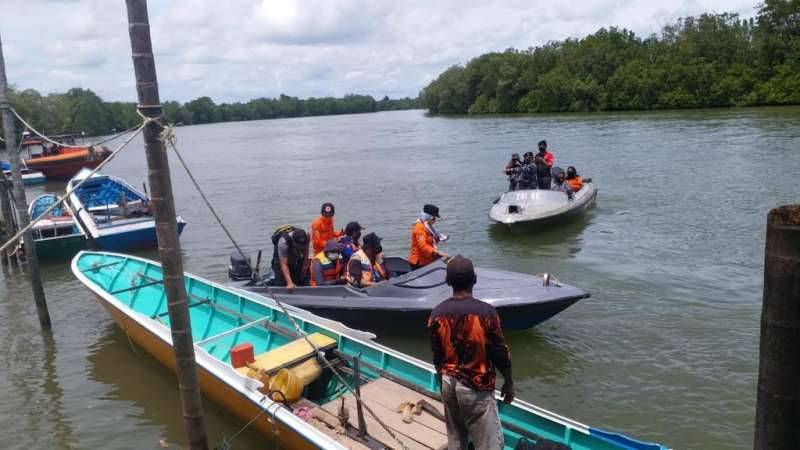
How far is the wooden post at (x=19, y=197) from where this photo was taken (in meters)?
9.02

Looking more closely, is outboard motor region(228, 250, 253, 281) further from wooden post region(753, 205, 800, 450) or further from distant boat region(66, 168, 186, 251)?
wooden post region(753, 205, 800, 450)

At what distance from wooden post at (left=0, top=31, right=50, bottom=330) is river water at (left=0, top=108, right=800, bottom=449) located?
2.17 ft

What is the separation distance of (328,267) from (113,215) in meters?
10.5

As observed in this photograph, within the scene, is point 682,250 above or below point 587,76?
below

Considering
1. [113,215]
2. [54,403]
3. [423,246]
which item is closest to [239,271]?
[423,246]

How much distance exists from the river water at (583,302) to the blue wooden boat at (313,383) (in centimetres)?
76

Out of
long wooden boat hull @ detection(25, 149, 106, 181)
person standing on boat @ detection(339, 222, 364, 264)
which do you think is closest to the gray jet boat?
person standing on boat @ detection(339, 222, 364, 264)

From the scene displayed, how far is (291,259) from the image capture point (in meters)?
9.44

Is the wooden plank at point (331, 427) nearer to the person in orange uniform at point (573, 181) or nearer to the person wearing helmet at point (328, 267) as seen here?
the person wearing helmet at point (328, 267)

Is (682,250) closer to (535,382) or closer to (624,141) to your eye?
(535,382)

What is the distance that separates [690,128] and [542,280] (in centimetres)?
3376

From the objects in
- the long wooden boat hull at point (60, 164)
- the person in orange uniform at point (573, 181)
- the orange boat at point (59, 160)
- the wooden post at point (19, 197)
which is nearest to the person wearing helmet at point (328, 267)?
the wooden post at point (19, 197)

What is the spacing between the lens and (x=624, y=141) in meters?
34.3

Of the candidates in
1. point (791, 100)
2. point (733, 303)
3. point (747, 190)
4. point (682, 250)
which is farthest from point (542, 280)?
point (791, 100)
